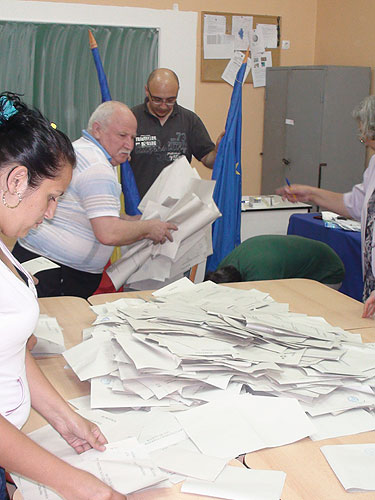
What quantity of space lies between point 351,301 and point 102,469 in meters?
1.32

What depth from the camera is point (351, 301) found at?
7.02 feet

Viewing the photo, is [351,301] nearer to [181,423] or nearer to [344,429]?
[344,429]

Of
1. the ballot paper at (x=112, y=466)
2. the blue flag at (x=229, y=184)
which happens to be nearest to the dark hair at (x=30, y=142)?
the ballot paper at (x=112, y=466)

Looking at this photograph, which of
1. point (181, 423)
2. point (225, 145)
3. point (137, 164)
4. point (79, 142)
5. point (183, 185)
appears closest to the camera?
point (181, 423)

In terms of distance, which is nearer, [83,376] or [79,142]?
[83,376]

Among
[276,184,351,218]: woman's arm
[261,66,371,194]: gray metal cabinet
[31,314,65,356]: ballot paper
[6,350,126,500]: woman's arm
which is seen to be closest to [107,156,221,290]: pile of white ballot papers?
[276,184,351,218]: woman's arm

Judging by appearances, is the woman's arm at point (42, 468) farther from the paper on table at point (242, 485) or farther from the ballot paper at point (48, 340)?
the ballot paper at point (48, 340)

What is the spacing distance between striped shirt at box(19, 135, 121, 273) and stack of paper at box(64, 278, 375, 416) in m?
0.71

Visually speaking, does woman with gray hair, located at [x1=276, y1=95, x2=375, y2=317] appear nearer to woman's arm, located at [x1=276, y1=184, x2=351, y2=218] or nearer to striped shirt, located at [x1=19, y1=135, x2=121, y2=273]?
woman's arm, located at [x1=276, y1=184, x2=351, y2=218]

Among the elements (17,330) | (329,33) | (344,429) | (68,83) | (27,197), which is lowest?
(344,429)

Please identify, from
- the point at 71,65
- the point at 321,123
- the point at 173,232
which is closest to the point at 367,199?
the point at 173,232

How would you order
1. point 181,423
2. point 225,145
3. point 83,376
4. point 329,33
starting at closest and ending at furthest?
point 181,423, point 83,376, point 225,145, point 329,33

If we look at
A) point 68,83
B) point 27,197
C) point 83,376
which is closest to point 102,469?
point 83,376

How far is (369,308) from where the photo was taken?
6.38ft
